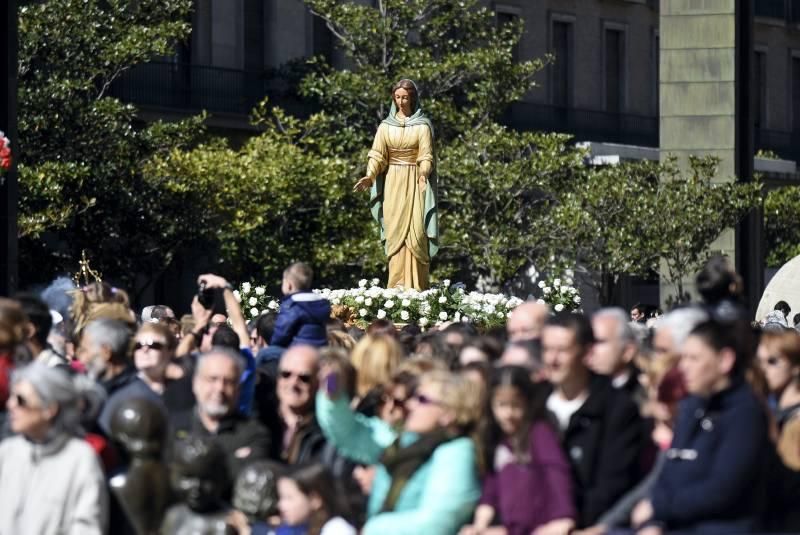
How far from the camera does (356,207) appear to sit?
3353 centimetres

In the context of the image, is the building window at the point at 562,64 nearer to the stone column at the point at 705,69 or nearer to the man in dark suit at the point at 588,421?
the stone column at the point at 705,69

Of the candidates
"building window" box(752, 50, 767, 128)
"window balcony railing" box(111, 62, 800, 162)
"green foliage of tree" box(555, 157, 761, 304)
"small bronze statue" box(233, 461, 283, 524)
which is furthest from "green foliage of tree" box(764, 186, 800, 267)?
"small bronze statue" box(233, 461, 283, 524)

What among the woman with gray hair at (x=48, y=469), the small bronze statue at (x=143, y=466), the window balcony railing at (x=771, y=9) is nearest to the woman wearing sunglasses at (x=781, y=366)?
the small bronze statue at (x=143, y=466)

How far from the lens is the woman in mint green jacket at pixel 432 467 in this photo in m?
8.96

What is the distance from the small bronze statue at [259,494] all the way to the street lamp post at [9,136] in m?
11.5

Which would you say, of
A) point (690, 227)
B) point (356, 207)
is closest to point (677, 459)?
point (690, 227)

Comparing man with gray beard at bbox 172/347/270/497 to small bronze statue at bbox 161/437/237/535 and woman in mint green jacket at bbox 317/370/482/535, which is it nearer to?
small bronze statue at bbox 161/437/237/535

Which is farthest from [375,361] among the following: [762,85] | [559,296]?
[762,85]

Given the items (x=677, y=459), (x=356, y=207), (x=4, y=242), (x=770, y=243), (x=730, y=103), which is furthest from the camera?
(x=770, y=243)

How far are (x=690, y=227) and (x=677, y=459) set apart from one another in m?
21.8

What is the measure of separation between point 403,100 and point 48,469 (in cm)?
1214

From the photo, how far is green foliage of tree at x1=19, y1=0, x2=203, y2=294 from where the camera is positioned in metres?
28.9

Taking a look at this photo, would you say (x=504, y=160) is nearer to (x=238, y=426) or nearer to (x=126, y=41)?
(x=126, y=41)

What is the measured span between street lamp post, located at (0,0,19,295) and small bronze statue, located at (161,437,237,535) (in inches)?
447
